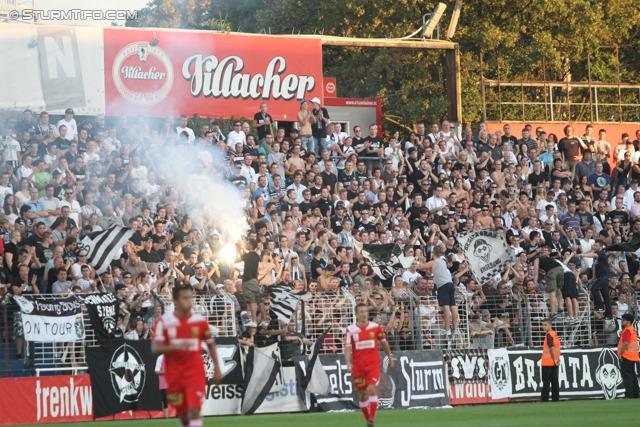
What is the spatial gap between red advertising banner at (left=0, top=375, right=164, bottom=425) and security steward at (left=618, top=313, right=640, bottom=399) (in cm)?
1091

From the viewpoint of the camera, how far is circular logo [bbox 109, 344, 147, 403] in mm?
19531

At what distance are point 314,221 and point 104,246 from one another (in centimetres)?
605

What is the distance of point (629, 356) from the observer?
76.2ft

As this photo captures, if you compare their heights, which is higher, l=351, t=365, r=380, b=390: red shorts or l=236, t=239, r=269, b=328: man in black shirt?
l=236, t=239, r=269, b=328: man in black shirt

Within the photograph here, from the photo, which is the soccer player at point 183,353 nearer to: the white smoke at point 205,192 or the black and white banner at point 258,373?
the black and white banner at point 258,373

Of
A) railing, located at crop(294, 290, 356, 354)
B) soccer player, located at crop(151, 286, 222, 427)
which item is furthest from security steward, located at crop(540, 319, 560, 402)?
soccer player, located at crop(151, 286, 222, 427)

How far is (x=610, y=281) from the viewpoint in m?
26.8

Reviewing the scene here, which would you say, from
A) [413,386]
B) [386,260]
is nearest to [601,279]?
[386,260]

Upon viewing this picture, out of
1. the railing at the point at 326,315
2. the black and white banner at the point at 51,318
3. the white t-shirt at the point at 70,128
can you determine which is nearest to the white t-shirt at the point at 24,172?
the white t-shirt at the point at 70,128

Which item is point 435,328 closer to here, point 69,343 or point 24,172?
point 69,343

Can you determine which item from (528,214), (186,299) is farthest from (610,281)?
(186,299)

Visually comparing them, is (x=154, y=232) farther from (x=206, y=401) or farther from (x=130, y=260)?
(x=206, y=401)

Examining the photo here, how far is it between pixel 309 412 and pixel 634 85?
2498cm

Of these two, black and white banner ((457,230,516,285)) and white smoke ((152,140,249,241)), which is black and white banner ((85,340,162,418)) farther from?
black and white banner ((457,230,516,285))
